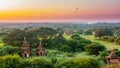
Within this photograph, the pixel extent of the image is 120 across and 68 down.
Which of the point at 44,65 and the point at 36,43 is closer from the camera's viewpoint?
the point at 44,65

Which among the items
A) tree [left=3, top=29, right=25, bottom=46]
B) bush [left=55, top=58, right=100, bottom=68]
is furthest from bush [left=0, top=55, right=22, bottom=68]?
tree [left=3, top=29, right=25, bottom=46]

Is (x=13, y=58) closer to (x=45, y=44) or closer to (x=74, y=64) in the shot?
(x=74, y=64)

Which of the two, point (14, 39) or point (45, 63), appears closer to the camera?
point (45, 63)

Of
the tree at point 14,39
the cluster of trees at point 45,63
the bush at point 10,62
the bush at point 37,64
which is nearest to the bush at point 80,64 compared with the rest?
the cluster of trees at point 45,63

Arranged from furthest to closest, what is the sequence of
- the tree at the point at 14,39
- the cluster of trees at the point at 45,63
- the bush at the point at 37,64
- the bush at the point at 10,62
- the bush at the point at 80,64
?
the tree at the point at 14,39 < the bush at the point at 37,64 < the bush at the point at 10,62 < the cluster of trees at the point at 45,63 < the bush at the point at 80,64

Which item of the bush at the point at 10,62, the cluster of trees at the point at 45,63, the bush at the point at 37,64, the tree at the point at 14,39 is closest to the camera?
the cluster of trees at the point at 45,63

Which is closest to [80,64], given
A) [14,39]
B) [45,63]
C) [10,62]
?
[45,63]

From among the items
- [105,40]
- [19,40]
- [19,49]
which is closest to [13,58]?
[19,49]

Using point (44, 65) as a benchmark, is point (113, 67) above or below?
above

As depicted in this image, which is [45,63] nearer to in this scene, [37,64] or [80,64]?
[37,64]

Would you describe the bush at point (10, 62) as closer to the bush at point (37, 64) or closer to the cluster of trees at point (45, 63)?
the cluster of trees at point (45, 63)

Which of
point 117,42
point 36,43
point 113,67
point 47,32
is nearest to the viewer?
point 113,67
